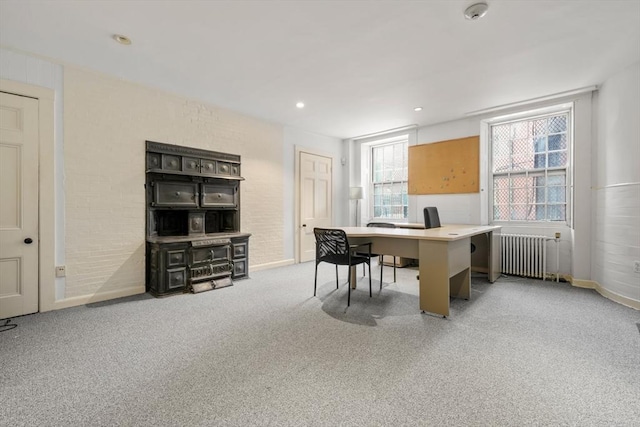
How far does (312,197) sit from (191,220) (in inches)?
103

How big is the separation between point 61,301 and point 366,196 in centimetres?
557

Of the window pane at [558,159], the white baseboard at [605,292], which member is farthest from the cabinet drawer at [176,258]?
the window pane at [558,159]

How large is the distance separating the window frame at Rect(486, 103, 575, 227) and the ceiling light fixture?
2.84 m

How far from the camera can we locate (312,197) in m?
5.97

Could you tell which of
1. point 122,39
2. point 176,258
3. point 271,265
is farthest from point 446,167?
point 122,39

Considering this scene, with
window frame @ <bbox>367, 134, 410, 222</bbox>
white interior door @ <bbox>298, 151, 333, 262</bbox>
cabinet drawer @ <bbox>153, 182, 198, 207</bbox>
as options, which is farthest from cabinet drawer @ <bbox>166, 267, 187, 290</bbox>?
window frame @ <bbox>367, 134, 410, 222</bbox>

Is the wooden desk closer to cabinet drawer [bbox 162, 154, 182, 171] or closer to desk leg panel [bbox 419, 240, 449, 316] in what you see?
desk leg panel [bbox 419, 240, 449, 316]

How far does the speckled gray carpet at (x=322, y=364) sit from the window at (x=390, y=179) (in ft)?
10.8

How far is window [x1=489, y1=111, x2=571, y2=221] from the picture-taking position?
14.3 feet

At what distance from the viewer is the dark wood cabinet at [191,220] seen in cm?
361

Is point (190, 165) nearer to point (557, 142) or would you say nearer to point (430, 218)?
point (430, 218)

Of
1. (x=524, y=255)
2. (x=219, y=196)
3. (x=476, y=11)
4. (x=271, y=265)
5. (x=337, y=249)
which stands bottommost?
(x=271, y=265)

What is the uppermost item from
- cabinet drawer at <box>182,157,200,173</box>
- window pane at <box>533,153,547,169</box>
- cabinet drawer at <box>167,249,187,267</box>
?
window pane at <box>533,153,547,169</box>

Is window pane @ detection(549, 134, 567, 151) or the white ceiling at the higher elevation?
the white ceiling
